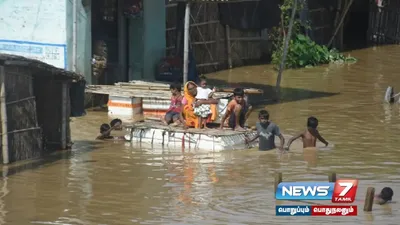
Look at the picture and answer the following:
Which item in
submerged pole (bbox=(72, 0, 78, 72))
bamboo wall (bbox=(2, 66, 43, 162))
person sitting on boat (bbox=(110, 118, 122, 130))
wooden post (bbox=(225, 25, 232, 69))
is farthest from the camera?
wooden post (bbox=(225, 25, 232, 69))

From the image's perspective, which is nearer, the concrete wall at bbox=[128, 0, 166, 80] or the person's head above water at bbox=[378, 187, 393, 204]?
the person's head above water at bbox=[378, 187, 393, 204]

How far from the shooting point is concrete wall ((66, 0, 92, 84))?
1855cm

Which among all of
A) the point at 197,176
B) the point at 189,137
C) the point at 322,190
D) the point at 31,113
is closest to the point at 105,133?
the point at 189,137

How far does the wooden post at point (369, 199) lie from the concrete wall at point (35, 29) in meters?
8.85

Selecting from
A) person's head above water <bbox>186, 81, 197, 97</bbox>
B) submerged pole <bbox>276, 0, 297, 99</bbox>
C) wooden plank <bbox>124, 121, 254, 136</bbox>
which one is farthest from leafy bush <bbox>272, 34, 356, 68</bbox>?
wooden plank <bbox>124, 121, 254, 136</bbox>

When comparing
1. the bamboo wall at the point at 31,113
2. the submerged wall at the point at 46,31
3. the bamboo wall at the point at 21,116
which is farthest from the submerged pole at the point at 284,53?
the bamboo wall at the point at 21,116

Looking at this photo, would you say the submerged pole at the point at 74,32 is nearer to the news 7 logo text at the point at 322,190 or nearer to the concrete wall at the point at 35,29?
the concrete wall at the point at 35,29

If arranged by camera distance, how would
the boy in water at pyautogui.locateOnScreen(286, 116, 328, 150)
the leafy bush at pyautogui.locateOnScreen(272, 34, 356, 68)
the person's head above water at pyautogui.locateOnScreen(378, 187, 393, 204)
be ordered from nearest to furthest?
the person's head above water at pyautogui.locateOnScreen(378, 187, 393, 204) → the boy in water at pyautogui.locateOnScreen(286, 116, 328, 150) → the leafy bush at pyautogui.locateOnScreen(272, 34, 356, 68)

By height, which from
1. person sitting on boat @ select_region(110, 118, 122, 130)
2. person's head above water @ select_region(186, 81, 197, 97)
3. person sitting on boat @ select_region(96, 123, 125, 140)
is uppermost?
person's head above water @ select_region(186, 81, 197, 97)

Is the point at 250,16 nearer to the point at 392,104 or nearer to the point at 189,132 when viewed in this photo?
the point at 392,104

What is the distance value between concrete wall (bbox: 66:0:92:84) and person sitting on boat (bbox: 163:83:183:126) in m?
3.12

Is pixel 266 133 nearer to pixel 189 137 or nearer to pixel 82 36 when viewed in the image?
pixel 189 137

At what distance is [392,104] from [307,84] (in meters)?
3.28

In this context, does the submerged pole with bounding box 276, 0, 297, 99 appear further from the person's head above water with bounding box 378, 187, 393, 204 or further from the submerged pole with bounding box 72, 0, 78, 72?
the person's head above water with bounding box 378, 187, 393, 204
